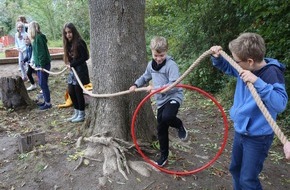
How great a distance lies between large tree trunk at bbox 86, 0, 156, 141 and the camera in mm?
3953

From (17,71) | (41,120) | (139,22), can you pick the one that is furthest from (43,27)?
(139,22)

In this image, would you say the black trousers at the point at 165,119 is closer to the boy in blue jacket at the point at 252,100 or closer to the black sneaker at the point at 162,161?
the black sneaker at the point at 162,161

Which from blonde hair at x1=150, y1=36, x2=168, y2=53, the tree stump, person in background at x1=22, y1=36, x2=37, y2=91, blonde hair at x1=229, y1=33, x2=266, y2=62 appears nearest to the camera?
blonde hair at x1=229, y1=33, x2=266, y2=62

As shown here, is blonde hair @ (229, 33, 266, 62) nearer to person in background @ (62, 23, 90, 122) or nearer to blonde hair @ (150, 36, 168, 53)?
blonde hair @ (150, 36, 168, 53)

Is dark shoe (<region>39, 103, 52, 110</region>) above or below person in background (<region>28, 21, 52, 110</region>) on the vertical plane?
below

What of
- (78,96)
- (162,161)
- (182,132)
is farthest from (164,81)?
(78,96)

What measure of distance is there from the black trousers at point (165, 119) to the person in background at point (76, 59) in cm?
206

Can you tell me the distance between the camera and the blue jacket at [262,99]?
2318 millimetres

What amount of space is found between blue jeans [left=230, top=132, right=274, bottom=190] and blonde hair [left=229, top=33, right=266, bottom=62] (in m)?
0.66

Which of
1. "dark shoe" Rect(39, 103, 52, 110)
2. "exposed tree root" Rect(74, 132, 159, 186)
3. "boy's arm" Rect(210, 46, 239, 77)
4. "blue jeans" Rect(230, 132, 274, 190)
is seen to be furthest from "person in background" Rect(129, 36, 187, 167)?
"dark shoe" Rect(39, 103, 52, 110)

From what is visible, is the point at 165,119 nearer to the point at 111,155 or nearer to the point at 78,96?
the point at 111,155

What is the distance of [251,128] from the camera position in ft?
8.61

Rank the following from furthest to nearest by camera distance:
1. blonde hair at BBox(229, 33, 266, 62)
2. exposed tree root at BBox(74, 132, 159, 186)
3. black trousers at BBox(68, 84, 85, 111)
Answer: black trousers at BBox(68, 84, 85, 111) < exposed tree root at BBox(74, 132, 159, 186) < blonde hair at BBox(229, 33, 266, 62)

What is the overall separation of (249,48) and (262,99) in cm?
40
